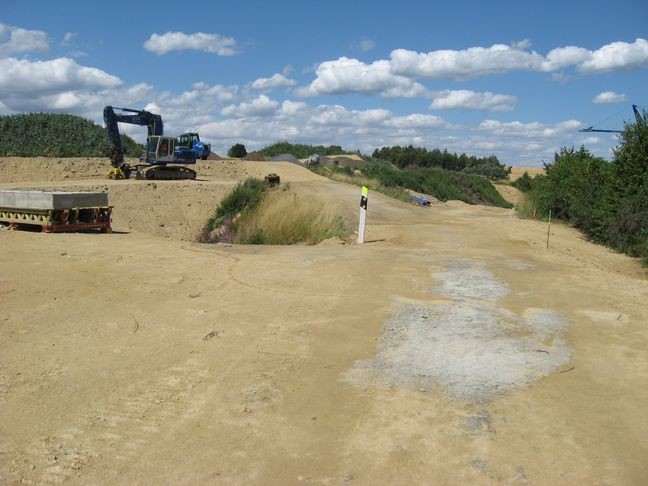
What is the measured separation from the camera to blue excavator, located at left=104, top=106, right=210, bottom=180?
34.0m

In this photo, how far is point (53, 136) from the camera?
52.2 meters

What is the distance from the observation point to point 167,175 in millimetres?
34750

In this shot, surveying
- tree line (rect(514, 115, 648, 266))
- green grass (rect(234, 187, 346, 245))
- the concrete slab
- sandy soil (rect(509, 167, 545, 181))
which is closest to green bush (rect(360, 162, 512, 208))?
tree line (rect(514, 115, 648, 266))

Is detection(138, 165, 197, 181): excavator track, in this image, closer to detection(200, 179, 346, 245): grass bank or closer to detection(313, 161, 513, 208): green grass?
detection(313, 161, 513, 208): green grass

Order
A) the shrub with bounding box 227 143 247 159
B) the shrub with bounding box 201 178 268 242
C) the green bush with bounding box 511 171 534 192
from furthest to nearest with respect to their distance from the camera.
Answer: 1. the shrub with bounding box 227 143 247 159
2. the green bush with bounding box 511 171 534 192
3. the shrub with bounding box 201 178 268 242

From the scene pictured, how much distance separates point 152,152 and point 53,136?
73.7 ft

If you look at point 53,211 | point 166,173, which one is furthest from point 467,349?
point 166,173

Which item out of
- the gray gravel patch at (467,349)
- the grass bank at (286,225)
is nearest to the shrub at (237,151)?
the grass bank at (286,225)

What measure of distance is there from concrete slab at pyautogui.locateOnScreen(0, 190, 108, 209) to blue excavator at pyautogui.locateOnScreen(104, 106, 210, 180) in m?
18.2

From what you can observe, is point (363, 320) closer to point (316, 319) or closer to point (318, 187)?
point (316, 319)

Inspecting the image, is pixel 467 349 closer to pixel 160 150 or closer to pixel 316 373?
pixel 316 373

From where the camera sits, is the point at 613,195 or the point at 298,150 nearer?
the point at 613,195

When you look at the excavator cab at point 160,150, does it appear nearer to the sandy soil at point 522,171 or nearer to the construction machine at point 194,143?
the construction machine at point 194,143

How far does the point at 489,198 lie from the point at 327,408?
57.3 meters
